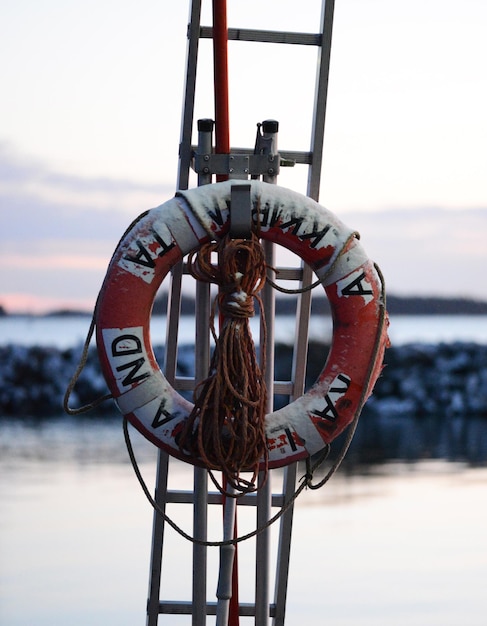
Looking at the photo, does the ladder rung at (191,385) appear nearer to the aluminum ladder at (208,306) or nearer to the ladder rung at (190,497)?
the aluminum ladder at (208,306)

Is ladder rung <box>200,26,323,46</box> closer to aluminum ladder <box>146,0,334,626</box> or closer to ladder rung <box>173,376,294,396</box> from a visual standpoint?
aluminum ladder <box>146,0,334,626</box>

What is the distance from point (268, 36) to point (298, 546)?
2.57 meters

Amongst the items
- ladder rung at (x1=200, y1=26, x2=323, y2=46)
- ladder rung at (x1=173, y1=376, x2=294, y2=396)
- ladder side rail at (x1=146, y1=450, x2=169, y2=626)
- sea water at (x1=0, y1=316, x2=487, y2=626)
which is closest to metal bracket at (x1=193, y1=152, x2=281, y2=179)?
ladder rung at (x1=200, y1=26, x2=323, y2=46)

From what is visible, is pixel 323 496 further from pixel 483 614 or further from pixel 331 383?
pixel 331 383

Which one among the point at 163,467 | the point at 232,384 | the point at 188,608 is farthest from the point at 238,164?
the point at 188,608

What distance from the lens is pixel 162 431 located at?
2.70 metres

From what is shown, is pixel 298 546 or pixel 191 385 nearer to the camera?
pixel 191 385

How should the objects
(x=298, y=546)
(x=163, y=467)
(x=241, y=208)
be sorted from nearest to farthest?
(x=241, y=208) < (x=163, y=467) < (x=298, y=546)

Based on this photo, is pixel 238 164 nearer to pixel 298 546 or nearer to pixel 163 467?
pixel 163 467

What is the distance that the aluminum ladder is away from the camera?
2766mm

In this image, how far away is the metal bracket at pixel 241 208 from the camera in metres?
2.64

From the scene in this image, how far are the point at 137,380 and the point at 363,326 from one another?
424 mm

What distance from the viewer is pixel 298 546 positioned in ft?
16.6

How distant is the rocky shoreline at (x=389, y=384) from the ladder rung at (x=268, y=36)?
5.44 metres
